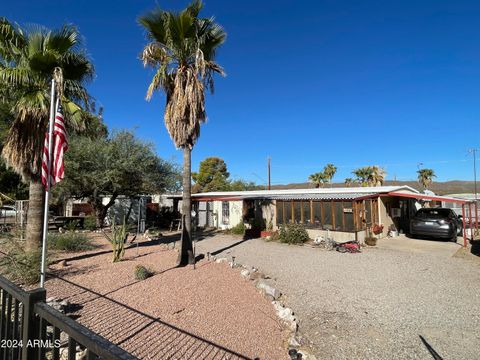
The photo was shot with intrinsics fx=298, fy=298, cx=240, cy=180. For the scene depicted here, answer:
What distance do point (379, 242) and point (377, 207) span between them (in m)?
2.26

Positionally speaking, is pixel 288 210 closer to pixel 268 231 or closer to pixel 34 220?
pixel 268 231

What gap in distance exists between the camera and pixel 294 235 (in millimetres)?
14789

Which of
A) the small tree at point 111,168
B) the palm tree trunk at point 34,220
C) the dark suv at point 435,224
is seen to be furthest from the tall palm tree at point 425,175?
the palm tree trunk at point 34,220

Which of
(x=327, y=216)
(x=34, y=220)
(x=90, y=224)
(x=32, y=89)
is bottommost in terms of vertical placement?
(x=90, y=224)

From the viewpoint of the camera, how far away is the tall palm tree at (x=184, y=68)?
9469mm

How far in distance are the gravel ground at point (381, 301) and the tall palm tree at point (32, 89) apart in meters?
7.09

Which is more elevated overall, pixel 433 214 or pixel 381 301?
pixel 433 214

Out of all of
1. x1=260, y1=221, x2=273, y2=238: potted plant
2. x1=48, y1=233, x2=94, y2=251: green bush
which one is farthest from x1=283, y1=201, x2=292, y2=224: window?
x1=48, y1=233, x2=94, y2=251: green bush

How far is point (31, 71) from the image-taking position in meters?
8.19

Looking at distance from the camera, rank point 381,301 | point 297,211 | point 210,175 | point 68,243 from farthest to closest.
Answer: point 210,175, point 297,211, point 68,243, point 381,301

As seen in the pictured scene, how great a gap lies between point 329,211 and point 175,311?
1161cm

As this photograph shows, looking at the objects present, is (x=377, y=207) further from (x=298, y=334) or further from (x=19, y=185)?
(x=19, y=185)

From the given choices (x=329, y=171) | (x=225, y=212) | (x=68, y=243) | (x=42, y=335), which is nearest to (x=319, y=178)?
(x=329, y=171)

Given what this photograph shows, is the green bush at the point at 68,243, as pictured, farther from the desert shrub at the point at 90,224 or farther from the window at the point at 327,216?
the window at the point at 327,216
